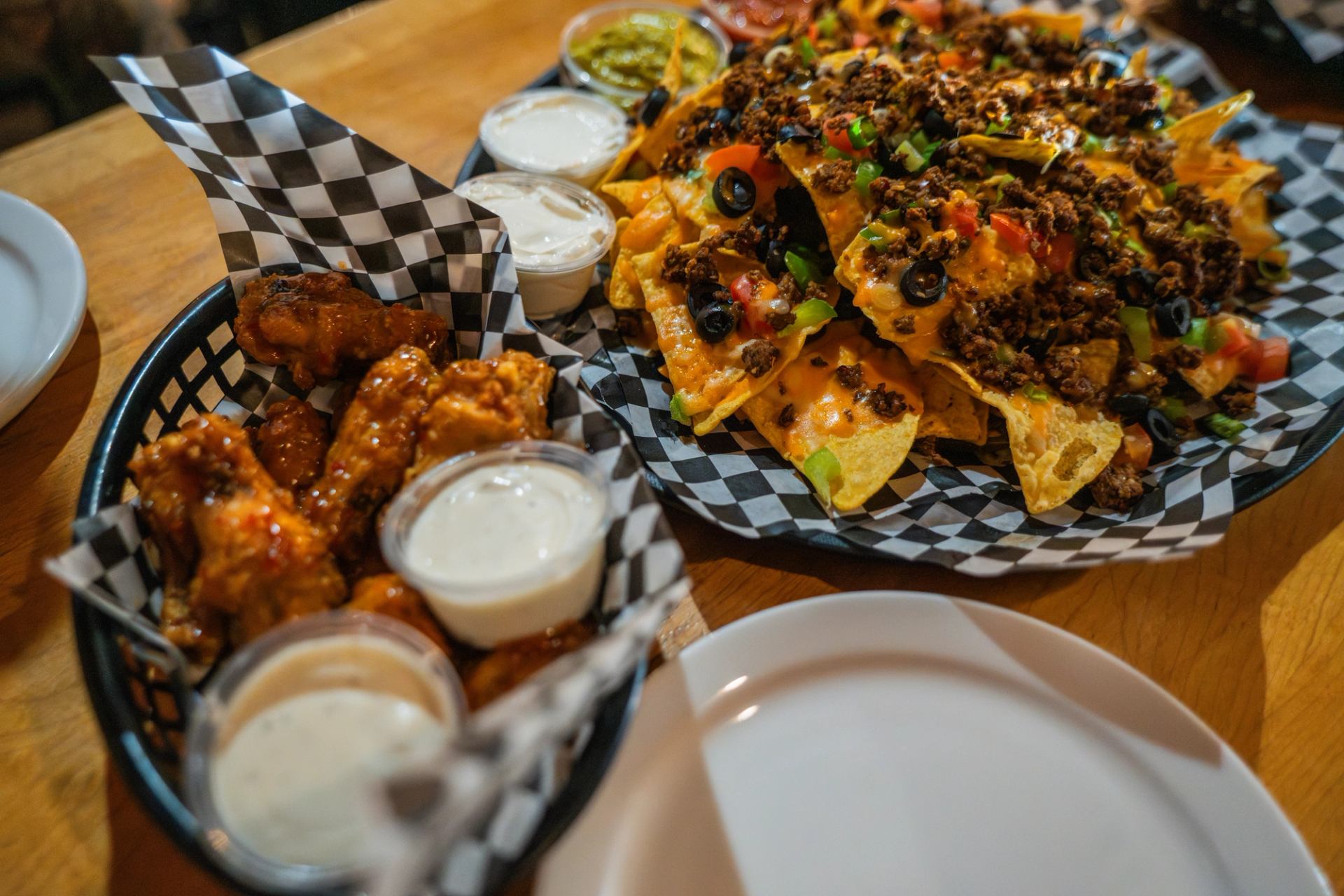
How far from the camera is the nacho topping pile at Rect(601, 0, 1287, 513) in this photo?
213 cm

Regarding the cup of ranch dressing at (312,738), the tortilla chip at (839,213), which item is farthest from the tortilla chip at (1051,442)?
the cup of ranch dressing at (312,738)

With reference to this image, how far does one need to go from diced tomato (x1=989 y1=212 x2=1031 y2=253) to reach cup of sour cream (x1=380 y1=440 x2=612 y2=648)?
4.37ft

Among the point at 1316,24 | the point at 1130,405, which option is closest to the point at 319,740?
the point at 1130,405

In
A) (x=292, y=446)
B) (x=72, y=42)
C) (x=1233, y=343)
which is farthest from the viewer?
(x=72, y=42)

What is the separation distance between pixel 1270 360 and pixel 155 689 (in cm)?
282

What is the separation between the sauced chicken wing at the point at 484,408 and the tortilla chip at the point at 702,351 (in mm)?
501

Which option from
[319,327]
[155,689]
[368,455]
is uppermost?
[319,327]

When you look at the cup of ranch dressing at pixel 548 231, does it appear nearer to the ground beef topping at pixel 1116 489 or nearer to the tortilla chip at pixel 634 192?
the tortilla chip at pixel 634 192

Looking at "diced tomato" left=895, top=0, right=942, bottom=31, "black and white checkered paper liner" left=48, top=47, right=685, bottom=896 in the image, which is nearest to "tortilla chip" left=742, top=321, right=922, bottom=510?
"black and white checkered paper liner" left=48, top=47, right=685, bottom=896

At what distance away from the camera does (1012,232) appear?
219cm

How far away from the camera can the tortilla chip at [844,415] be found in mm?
2004

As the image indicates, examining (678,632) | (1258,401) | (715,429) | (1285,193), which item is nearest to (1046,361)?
(1258,401)

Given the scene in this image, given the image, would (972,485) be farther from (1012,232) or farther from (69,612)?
(69,612)

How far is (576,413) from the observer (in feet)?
5.61
